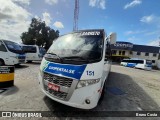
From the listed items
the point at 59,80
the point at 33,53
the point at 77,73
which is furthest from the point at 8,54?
the point at 77,73

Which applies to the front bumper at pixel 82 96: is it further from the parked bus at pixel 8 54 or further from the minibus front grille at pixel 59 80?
the parked bus at pixel 8 54

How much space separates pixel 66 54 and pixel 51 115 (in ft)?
5.53

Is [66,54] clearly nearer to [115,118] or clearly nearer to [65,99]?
[65,99]

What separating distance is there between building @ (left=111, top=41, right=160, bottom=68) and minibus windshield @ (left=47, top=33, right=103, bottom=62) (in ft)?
148

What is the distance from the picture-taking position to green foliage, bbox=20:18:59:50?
5280 centimetres

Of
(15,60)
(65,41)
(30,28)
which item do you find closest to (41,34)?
(30,28)

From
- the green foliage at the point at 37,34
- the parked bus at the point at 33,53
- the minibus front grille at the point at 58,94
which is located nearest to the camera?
the minibus front grille at the point at 58,94

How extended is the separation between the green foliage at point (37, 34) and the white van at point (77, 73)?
50644 millimetres

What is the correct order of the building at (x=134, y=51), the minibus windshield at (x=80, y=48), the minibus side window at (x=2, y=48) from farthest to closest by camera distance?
the building at (x=134, y=51)
the minibus side window at (x=2, y=48)
the minibus windshield at (x=80, y=48)

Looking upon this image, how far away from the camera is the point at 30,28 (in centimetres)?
5381

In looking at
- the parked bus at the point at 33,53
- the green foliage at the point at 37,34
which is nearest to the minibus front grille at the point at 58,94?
the parked bus at the point at 33,53

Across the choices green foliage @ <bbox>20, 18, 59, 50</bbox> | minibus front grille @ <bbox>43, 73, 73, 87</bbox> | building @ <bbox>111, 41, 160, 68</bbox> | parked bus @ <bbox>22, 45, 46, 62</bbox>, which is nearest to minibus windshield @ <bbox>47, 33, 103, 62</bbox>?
minibus front grille @ <bbox>43, 73, 73, 87</bbox>

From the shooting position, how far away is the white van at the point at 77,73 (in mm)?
3562

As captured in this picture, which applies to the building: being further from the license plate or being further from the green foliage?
the license plate
